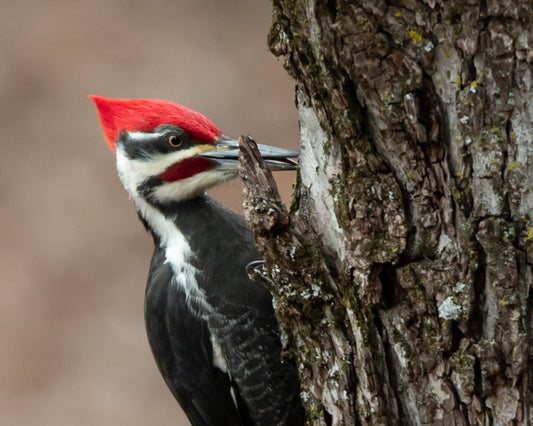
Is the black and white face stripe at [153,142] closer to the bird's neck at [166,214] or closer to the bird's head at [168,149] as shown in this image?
the bird's head at [168,149]

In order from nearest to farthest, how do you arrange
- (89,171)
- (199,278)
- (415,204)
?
(415,204), (199,278), (89,171)

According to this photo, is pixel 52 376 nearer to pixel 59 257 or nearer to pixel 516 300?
pixel 59 257

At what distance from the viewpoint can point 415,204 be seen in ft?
5.71

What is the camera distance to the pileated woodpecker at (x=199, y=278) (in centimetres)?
262

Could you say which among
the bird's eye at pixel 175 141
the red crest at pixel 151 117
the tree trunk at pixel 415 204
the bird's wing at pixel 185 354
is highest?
the red crest at pixel 151 117

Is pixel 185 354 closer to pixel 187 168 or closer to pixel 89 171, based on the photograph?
pixel 187 168

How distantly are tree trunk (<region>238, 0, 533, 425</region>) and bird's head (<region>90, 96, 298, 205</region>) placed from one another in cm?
74

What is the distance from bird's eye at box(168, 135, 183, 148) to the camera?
270 cm

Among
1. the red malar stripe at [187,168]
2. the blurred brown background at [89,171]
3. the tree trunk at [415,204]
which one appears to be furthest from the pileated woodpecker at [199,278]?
the blurred brown background at [89,171]

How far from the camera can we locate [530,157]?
1.60m

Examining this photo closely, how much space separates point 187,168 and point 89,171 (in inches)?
160

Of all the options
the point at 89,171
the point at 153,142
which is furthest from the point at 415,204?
the point at 89,171

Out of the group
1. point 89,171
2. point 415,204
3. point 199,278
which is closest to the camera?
point 415,204

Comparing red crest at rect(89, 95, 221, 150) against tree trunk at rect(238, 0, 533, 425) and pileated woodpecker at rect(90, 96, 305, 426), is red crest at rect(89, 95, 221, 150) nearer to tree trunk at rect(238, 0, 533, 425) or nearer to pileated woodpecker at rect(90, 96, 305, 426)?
pileated woodpecker at rect(90, 96, 305, 426)
